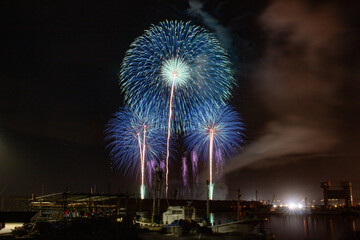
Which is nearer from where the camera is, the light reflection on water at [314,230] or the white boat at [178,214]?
the white boat at [178,214]

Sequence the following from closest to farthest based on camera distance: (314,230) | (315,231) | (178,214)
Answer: (178,214), (315,231), (314,230)

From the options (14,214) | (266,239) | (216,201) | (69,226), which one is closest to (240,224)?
(266,239)

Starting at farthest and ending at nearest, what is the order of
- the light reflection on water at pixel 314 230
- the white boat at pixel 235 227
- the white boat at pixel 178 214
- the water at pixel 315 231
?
the water at pixel 315 231, the light reflection on water at pixel 314 230, the white boat at pixel 178 214, the white boat at pixel 235 227

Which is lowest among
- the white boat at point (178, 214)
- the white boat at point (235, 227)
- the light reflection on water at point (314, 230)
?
the light reflection on water at point (314, 230)

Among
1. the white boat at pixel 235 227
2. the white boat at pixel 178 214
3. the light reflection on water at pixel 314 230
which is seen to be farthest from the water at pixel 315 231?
the white boat at pixel 178 214

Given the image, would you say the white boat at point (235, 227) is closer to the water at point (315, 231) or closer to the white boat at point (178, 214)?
the white boat at point (178, 214)

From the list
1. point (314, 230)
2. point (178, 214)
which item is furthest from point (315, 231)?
point (178, 214)

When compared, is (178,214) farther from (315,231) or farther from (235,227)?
(315,231)

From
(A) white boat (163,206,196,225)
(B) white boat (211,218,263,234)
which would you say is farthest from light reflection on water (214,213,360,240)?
(B) white boat (211,218,263,234)

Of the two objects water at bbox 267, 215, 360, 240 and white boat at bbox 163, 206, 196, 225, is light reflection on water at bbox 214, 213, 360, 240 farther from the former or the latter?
white boat at bbox 163, 206, 196, 225

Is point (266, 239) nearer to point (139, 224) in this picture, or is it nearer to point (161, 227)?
point (161, 227)

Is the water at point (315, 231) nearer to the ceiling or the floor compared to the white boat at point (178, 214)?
nearer to the floor

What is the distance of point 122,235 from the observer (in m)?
26.2

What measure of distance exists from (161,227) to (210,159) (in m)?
14.4
